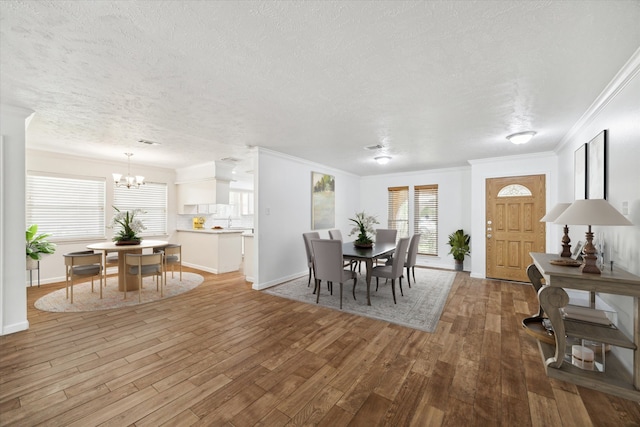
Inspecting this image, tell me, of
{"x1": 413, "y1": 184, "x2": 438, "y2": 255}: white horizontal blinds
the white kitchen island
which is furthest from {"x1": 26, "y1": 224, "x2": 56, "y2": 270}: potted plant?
{"x1": 413, "y1": 184, "x2": 438, "y2": 255}: white horizontal blinds

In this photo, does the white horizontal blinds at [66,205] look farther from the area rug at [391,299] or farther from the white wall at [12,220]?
the area rug at [391,299]

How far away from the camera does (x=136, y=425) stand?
162cm

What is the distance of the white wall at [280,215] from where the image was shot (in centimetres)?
462

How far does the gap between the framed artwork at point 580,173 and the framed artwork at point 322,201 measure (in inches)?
169

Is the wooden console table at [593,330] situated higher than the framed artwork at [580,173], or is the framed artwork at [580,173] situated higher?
the framed artwork at [580,173]

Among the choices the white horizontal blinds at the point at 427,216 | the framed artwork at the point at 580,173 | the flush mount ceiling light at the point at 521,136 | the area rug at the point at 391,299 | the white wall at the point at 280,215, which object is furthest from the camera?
the white horizontal blinds at the point at 427,216

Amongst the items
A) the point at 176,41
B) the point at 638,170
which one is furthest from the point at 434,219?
→ the point at 176,41

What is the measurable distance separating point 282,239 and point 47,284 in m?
4.41

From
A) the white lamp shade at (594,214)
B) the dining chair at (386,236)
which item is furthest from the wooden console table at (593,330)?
the dining chair at (386,236)

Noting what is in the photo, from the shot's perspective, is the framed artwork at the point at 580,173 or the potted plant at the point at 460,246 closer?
the framed artwork at the point at 580,173

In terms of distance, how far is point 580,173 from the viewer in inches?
130

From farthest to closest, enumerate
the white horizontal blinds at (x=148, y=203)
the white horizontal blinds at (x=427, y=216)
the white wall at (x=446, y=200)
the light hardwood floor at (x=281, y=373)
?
the white horizontal blinds at (x=427, y=216) < the white wall at (x=446, y=200) < the white horizontal blinds at (x=148, y=203) < the light hardwood floor at (x=281, y=373)

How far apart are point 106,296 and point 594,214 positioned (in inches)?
238

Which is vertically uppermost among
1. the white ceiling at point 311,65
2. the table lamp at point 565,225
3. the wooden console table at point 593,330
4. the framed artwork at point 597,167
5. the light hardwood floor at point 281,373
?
the white ceiling at point 311,65
